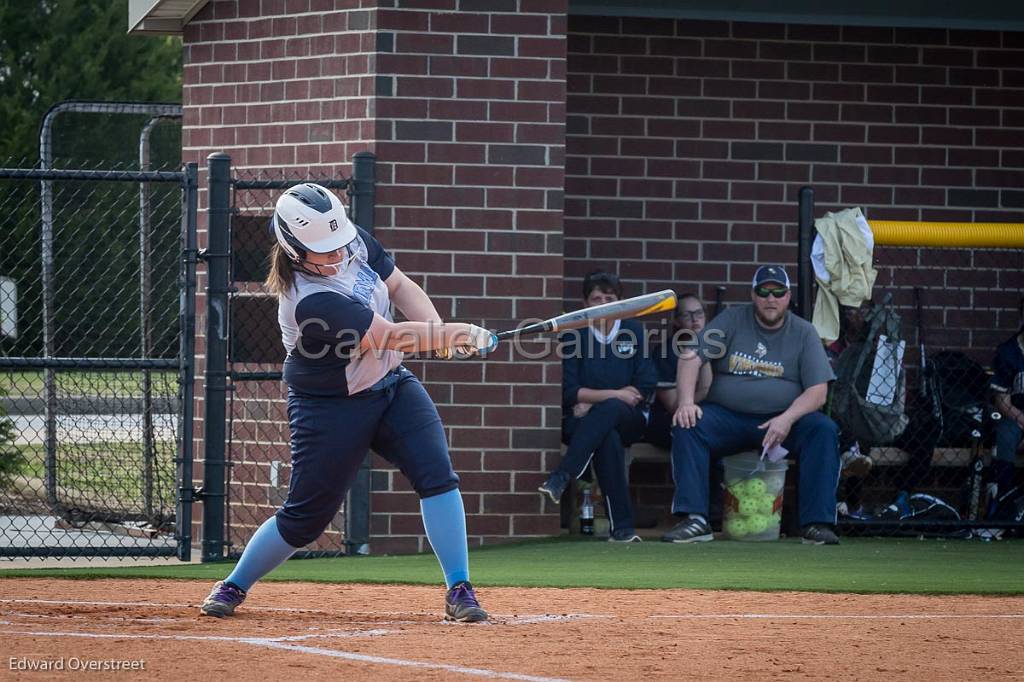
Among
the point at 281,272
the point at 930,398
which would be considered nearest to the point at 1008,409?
the point at 930,398

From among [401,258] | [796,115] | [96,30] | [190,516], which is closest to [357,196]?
[401,258]

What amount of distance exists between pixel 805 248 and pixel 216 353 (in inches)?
150

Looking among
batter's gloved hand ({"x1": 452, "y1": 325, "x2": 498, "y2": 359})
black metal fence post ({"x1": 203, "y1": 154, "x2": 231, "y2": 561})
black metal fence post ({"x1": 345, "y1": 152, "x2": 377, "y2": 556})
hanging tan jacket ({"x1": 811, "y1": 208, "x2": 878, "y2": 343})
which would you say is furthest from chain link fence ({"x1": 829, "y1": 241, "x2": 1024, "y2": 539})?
batter's gloved hand ({"x1": 452, "y1": 325, "x2": 498, "y2": 359})

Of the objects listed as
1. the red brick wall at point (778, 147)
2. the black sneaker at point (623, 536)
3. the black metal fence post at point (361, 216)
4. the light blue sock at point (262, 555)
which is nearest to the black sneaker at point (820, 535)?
the black sneaker at point (623, 536)

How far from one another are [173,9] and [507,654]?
6.03m

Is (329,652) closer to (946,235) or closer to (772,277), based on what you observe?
(772,277)

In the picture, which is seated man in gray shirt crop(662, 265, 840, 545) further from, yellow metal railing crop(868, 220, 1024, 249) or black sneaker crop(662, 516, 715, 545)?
yellow metal railing crop(868, 220, 1024, 249)

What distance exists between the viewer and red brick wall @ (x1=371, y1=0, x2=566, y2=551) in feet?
31.5

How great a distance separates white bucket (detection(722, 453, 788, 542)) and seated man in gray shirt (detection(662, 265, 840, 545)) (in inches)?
5.1

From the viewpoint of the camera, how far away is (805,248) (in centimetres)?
1030

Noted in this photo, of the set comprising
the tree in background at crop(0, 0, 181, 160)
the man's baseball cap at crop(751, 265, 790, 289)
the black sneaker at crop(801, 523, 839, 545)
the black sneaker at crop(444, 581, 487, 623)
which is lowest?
the black sneaker at crop(801, 523, 839, 545)

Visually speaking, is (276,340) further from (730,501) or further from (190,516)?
(730,501)

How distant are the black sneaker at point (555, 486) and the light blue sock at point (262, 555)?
10.3ft

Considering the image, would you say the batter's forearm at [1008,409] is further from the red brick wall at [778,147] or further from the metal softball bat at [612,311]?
the metal softball bat at [612,311]
